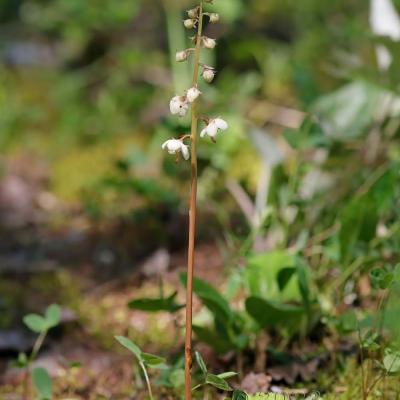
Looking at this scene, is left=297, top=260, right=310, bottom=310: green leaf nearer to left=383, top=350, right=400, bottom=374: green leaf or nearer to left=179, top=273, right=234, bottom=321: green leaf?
left=179, top=273, right=234, bottom=321: green leaf

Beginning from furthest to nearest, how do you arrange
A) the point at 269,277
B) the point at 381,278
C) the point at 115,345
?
the point at 115,345 < the point at 269,277 < the point at 381,278

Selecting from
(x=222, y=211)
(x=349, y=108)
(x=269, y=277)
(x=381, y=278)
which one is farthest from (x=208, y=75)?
(x=349, y=108)

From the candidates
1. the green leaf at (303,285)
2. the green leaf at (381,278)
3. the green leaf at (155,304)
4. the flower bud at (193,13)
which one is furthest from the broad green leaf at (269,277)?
the flower bud at (193,13)

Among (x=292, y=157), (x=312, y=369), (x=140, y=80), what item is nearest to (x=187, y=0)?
(x=140, y=80)

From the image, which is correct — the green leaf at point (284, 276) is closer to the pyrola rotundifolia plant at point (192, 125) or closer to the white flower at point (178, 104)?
the pyrola rotundifolia plant at point (192, 125)

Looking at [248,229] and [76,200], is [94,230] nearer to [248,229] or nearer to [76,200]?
[76,200]

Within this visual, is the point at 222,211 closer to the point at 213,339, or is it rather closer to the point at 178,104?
the point at 213,339

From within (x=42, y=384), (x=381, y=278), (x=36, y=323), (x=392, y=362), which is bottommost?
(x=42, y=384)
